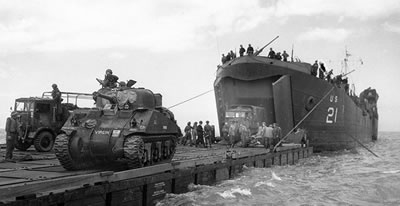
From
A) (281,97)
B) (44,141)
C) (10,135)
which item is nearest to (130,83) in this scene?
(10,135)

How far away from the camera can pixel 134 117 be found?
11656mm

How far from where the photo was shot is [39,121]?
63.4 ft

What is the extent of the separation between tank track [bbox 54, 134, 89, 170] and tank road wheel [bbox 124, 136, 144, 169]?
1554 mm

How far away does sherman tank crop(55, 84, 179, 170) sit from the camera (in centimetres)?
1080

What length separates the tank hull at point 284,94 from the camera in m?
29.5

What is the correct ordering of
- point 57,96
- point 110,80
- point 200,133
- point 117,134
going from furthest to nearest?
1. point 200,133
2. point 57,96
3. point 110,80
4. point 117,134

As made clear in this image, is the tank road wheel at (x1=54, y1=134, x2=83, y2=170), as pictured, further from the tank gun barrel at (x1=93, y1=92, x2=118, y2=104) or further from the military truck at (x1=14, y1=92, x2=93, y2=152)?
the military truck at (x1=14, y1=92, x2=93, y2=152)

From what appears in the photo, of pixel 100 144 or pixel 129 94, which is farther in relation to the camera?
pixel 129 94

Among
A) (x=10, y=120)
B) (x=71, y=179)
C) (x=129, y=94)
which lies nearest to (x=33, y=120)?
(x=10, y=120)

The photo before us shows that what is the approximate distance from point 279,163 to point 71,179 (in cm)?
1522

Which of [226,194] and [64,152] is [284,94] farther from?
[64,152]

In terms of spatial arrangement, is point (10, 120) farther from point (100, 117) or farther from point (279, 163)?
point (279, 163)

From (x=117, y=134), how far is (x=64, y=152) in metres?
1.42

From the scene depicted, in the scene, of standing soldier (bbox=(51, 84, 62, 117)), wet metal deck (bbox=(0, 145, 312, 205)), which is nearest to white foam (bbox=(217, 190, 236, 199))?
wet metal deck (bbox=(0, 145, 312, 205))
